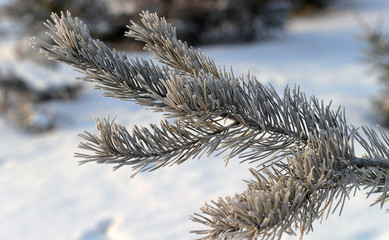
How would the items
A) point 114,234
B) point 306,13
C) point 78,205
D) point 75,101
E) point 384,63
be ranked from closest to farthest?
1. point 114,234
2. point 78,205
3. point 384,63
4. point 75,101
5. point 306,13

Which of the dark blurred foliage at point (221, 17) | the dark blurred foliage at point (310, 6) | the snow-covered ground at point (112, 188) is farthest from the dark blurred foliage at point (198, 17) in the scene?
the snow-covered ground at point (112, 188)

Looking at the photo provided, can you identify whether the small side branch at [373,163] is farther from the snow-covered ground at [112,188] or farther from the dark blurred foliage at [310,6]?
the dark blurred foliage at [310,6]

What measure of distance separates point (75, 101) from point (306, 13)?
6.12 metres

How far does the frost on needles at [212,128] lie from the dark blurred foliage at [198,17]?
5.34 metres

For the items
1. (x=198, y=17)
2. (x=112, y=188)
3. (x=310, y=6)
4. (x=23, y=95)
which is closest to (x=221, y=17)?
(x=198, y=17)

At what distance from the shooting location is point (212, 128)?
21.7 inches

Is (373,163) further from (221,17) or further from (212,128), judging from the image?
(221,17)

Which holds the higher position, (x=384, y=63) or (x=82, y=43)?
(x=384, y=63)

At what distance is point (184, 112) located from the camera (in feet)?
1.67

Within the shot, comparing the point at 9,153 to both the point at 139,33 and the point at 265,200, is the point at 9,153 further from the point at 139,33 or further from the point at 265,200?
the point at 265,200

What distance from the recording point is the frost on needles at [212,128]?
47 centimetres

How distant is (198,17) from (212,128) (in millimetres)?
5909

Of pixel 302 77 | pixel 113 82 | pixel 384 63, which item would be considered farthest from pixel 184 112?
pixel 302 77

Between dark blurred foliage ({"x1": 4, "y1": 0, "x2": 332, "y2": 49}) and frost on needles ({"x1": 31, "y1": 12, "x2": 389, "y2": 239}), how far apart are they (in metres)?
5.34
